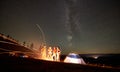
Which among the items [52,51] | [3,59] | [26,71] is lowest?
[26,71]

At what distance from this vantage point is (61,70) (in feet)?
14.2

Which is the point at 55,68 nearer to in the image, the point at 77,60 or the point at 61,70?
the point at 61,70

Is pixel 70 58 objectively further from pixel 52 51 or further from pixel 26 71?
pixel 26 71

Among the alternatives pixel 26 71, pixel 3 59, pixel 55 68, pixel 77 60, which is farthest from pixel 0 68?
pixel 77 60

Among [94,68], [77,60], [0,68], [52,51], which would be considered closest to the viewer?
[94,68]

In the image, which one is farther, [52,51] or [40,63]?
[52,51]

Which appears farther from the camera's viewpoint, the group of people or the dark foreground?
the group of people

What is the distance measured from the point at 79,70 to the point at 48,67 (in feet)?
3.02

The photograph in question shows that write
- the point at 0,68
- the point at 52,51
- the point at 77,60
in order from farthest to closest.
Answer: the point at 52,51
the point at 77,60
the point at 0,68

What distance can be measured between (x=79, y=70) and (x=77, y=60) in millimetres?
13503

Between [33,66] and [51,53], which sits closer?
[33,66]

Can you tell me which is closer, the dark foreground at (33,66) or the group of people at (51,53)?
the dark foreground at (33,66)

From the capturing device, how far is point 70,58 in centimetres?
1794

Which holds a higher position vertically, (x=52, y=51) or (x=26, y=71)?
(x=52, y=51)
